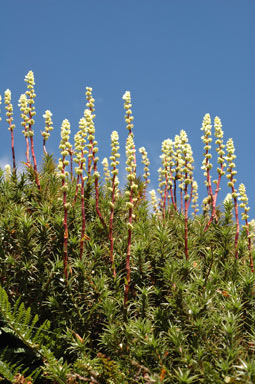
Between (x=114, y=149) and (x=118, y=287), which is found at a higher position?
(x=114, y=149)

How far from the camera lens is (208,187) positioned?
6098 mm

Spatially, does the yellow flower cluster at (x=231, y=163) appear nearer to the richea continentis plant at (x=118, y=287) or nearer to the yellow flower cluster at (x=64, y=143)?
the richea continentis plant at (x=118, y=287)

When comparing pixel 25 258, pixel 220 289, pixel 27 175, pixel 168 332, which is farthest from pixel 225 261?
pixel 27 175

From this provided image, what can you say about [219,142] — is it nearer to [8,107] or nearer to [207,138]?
[207,138]

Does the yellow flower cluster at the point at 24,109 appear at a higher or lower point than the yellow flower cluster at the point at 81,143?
higher

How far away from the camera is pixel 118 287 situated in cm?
477

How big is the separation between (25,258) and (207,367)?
233 cm

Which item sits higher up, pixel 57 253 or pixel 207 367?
pixel 57 253

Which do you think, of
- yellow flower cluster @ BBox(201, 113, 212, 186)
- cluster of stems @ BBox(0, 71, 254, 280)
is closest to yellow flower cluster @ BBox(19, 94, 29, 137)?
cluster of stems @ BBox(0, 71, 254, 280)

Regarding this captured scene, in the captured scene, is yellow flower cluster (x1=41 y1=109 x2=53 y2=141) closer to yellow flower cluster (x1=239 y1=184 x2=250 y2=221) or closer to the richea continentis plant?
the richea continentis plant

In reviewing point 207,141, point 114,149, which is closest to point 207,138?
point 207,141

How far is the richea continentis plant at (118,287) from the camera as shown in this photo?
398 centimetres

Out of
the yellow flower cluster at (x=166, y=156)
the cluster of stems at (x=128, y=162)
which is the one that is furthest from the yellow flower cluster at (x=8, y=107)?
the yellow flower cluster at (x=166, y=156)

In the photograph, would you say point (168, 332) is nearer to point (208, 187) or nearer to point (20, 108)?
point (208, 187)
